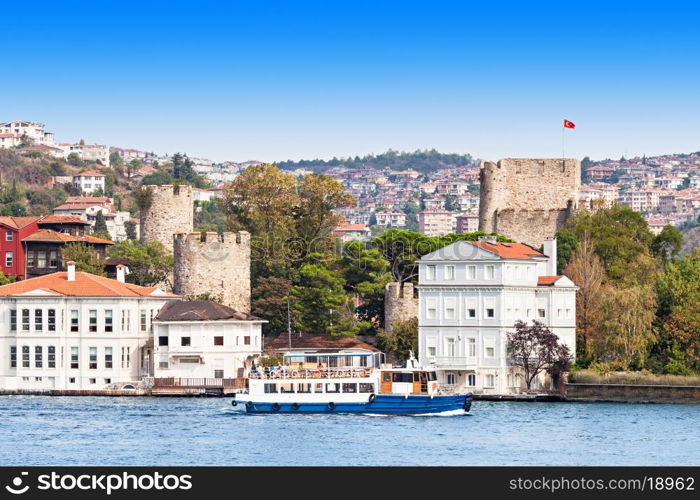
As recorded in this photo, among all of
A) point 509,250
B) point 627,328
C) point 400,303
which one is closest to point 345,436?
point 627,328

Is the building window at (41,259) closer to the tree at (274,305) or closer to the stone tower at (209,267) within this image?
the stone tower at (209,267)

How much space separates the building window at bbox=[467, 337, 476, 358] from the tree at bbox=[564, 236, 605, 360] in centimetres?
480

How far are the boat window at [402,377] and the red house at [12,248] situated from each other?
33.5 meters

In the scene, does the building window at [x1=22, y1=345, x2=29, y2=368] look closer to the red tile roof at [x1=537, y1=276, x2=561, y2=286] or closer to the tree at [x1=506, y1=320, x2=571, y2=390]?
the tree at [x1=506, y1=320, x2=571, y2=390]

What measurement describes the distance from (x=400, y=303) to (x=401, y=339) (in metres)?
2.36

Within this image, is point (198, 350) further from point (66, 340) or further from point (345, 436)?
point (345, 436)

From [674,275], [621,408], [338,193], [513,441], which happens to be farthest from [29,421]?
[338,193]

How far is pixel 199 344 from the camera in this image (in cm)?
7762

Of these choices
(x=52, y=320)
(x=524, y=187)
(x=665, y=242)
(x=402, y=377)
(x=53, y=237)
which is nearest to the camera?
(x=402, y=377)

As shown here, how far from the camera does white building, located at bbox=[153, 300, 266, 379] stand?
77375mm

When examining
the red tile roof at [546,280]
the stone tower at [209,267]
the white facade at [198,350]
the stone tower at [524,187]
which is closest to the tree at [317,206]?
the stone tower at [524,187]

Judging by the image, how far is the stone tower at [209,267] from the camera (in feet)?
269

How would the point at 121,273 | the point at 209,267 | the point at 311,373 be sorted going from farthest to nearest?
the point at 121,273 < the point at 209,267 < the point at 311,373
